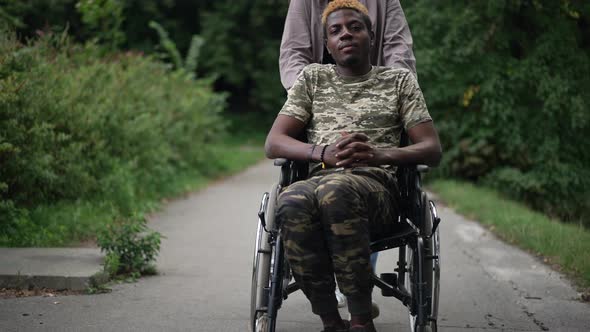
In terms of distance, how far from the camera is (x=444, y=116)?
1403 centimetres

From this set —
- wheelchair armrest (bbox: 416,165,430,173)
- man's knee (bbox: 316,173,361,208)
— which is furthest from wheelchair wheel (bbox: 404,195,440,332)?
man's knee (bbox: 316,173,361,208)

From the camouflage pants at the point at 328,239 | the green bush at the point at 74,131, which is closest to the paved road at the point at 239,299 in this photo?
the camouflage pants at the point at 328,239

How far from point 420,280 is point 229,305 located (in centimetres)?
182

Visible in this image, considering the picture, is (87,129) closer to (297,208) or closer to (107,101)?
(107,101)

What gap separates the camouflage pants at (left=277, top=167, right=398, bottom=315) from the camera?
11.4 feet

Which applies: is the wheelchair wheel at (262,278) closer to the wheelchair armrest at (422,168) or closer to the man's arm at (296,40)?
the wheelchair armrest at (422,168)

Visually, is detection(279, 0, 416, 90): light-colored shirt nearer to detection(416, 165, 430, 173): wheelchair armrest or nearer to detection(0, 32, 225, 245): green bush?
detection(416, 165, 430, 173): wheelchair armrest

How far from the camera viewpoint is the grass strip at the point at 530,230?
253 inches

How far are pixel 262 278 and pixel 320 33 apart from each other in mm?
1610

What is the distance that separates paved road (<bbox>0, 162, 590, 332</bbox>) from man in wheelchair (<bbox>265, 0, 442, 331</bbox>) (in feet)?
3.38

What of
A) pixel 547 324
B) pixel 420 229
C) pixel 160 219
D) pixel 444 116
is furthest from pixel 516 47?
pixel 420 229

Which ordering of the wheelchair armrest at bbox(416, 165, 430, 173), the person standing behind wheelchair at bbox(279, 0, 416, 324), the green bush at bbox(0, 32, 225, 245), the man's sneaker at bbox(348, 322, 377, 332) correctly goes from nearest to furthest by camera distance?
the man's sneaker at bbox(348, 322, 377, 332) < the wheelchair armrest at bbox(416, 165, 430, 173) < the person standing behind wheelchair at bbox(279, 0, 416, 324) < the green bush at bbox(0, 32, 225, 245)

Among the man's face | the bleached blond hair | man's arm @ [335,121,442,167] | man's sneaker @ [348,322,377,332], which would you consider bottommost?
man's sneaker @ [348,322,377,332]

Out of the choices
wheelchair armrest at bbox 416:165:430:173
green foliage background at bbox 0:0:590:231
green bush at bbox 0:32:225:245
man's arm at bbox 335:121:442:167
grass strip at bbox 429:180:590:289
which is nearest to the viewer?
man's arm at bbox 335:121:442:167
